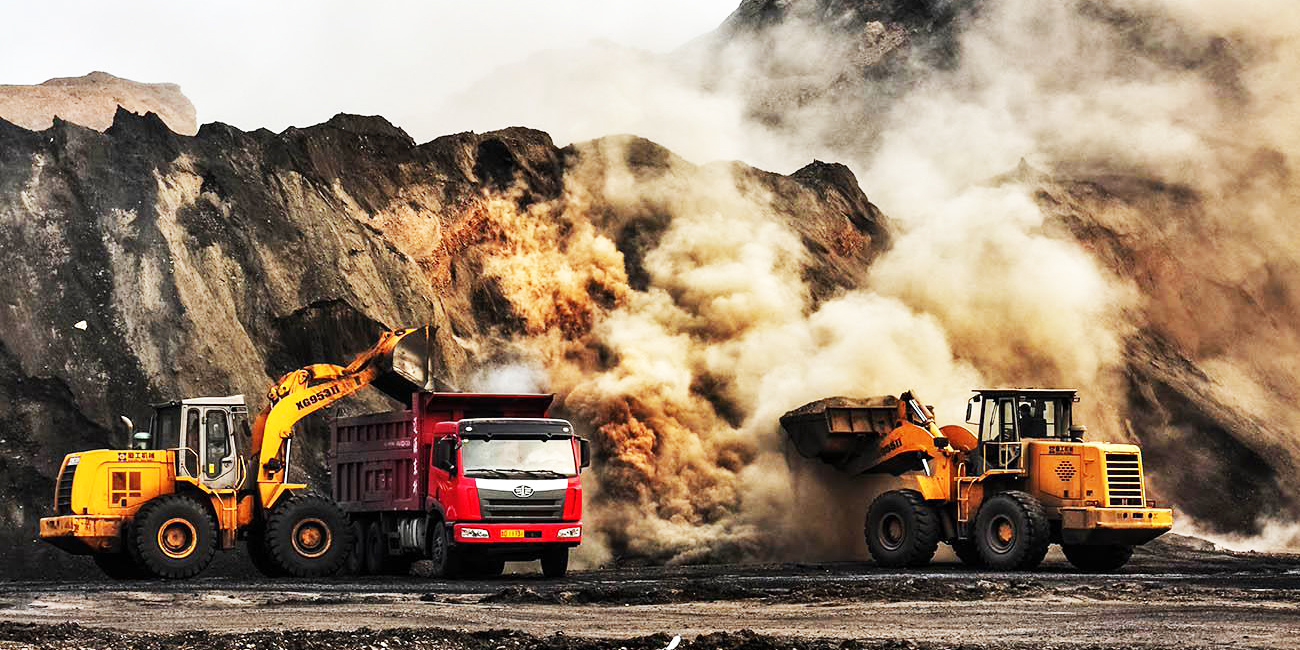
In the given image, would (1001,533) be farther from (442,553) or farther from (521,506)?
(442,553)

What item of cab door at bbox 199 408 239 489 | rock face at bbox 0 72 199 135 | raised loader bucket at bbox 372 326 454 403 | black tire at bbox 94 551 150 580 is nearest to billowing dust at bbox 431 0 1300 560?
raised loader bucket at bbox 372 326 454 403

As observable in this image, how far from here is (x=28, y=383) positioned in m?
36.2

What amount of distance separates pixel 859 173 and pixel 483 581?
1573 inches

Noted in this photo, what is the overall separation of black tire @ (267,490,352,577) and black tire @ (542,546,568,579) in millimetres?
3550

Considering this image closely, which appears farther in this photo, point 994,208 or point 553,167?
point 994,208

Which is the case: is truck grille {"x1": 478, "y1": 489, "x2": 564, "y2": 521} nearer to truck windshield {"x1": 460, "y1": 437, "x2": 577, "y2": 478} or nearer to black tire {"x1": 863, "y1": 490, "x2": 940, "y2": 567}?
truck windshield {"x1": 460, "y1": 437, "x2": 577, "y2": 478}

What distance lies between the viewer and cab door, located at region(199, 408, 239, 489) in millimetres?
28516

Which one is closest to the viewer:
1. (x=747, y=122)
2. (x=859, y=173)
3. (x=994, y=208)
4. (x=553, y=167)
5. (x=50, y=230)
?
(x=50, y=230)

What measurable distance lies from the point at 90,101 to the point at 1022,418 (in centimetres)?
4763

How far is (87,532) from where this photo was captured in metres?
27.3

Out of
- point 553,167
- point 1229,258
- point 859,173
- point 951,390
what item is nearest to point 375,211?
point 553,167

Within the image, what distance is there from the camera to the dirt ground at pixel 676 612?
17391mm

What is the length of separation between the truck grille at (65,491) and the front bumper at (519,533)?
264 inches

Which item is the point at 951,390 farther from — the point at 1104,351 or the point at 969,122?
the point at 969,122
